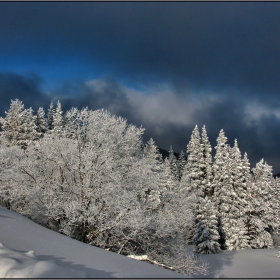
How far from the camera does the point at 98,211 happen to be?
14.0m

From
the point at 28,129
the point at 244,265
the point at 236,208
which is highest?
the point at 28,129

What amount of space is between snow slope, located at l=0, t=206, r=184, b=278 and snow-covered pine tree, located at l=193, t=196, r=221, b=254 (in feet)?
85.4

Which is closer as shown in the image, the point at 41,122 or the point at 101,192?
the point at 101,192

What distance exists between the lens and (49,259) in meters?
5.86

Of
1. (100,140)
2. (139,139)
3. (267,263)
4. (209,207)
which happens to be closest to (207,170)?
(209,207)

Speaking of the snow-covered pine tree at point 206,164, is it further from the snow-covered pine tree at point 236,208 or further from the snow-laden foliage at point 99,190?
the snow-laden foliage at point 99,190

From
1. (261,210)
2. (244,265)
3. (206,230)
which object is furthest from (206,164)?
(244,265)

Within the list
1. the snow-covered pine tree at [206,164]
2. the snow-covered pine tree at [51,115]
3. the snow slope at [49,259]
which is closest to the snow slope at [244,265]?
the snow-covered pine tree at [206,164]

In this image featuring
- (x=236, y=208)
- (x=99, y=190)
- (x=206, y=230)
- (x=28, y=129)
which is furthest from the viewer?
(x=28, y=129)

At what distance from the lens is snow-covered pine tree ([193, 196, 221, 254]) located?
32062 mm

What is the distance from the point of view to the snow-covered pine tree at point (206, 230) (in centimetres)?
3206

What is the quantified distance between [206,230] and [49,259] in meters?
28.8

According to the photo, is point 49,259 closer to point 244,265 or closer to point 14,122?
point 244,265

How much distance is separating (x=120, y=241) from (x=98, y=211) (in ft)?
9.16
